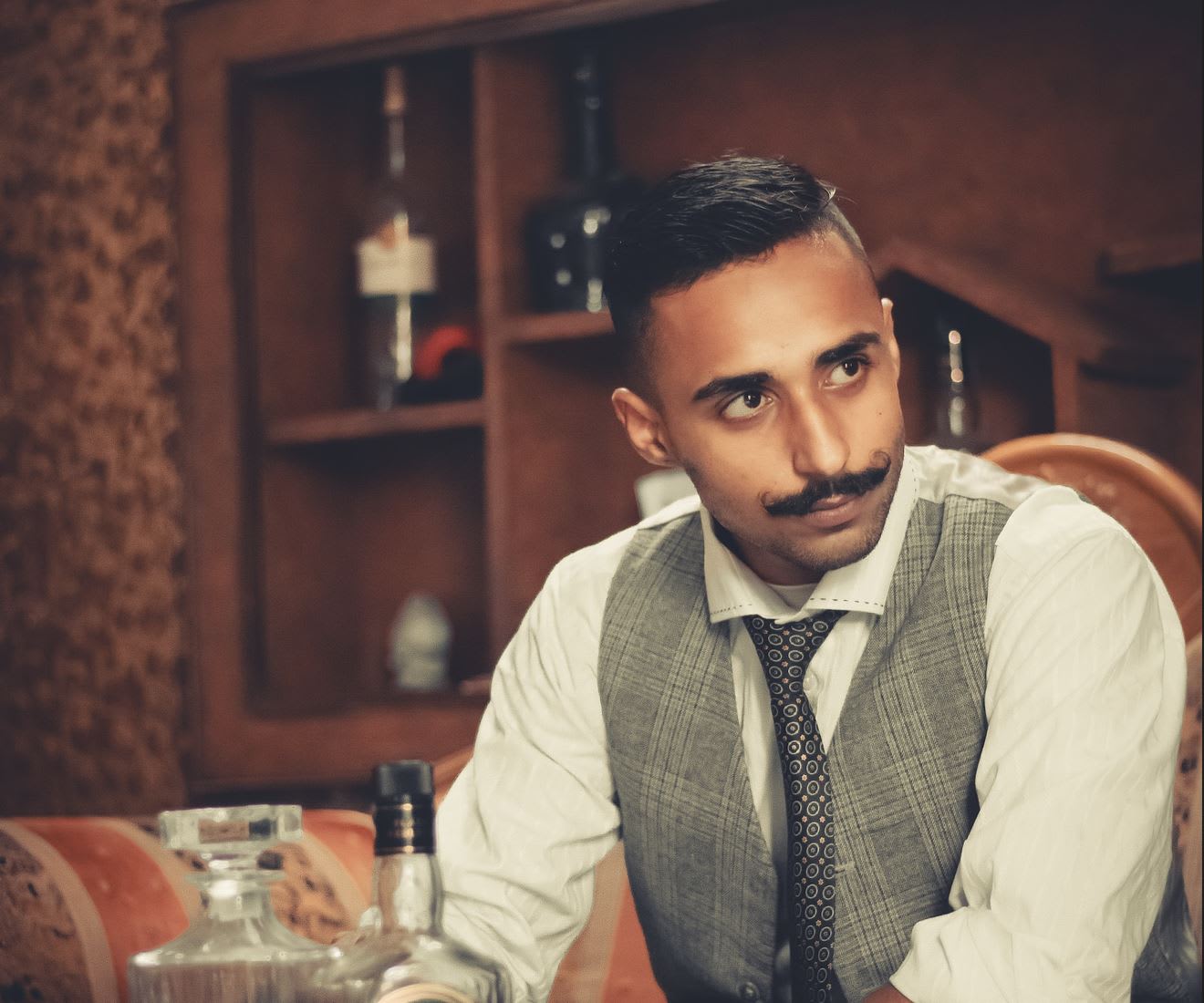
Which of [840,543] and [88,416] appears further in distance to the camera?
[88,416]

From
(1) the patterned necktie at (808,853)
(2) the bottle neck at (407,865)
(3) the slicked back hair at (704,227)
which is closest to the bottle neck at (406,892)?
(2) the bottle neck at (407,865)

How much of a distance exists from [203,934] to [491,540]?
1.47m

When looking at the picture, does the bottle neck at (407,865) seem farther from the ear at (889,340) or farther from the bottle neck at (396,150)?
the bottle neck at (396,150)

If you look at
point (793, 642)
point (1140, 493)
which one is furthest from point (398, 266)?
point (793, 642)

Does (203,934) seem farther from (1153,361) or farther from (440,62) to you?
(440,62)

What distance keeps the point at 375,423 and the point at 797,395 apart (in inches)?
54.3

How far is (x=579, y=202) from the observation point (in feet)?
7.38

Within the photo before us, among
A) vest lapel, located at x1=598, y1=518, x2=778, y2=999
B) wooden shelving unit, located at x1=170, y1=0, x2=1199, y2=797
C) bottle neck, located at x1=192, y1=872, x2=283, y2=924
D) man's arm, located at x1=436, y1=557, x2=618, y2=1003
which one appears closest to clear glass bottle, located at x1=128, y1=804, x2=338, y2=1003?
bottle neck, located at x1=192, y1=872, x2=283, y2=924

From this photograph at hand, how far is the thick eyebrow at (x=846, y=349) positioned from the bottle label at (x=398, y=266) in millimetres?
Result: 1418

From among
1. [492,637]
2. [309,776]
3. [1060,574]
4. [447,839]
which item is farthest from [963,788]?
[309,776]

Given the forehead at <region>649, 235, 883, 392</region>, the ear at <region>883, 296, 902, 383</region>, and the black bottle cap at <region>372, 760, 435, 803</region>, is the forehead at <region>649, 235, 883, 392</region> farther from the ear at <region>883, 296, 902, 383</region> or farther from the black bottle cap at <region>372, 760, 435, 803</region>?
the black bottle cap at <region>372, 760, 435, 803</region>

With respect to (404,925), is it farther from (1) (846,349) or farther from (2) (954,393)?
(2) (954,393)

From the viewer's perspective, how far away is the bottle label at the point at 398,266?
Result: 2453mm

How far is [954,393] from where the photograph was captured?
2092mm
